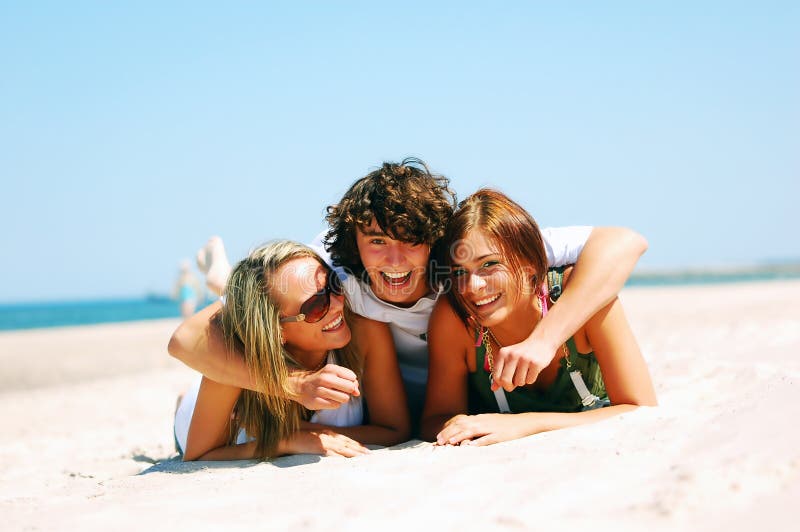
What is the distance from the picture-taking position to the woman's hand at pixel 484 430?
10.7 ft

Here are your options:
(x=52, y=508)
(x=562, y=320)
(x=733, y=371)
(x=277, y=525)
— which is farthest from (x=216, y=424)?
(x=733, y=371)

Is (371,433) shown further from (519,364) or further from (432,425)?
(519,364)

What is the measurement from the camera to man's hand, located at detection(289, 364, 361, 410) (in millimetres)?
3248

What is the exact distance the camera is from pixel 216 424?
12.2ft

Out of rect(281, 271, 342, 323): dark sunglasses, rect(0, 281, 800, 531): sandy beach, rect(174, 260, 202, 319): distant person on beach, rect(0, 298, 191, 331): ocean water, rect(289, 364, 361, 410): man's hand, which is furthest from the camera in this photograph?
rect(0, 298, 191, 331): ocean water

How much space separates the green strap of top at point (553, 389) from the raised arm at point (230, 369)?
86 cm

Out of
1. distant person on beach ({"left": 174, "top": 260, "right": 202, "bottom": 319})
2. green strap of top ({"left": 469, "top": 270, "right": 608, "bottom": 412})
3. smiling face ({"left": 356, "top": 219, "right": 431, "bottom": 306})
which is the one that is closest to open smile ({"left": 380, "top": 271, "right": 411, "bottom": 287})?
smiling face ({"left": 356, "top": 219, "right": 431, "bottom": 306})

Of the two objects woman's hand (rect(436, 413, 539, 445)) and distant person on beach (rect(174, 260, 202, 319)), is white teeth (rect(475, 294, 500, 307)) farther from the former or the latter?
distant person on beach (rect(174, 260, 202, 319))

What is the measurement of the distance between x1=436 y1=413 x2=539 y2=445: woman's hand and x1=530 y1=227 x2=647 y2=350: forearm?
441mm

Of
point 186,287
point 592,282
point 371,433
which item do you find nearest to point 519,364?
point 592,282

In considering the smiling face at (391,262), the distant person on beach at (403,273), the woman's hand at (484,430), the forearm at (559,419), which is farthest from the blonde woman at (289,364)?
the forearm at (559,419)

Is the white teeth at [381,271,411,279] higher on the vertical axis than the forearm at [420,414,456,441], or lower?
higher

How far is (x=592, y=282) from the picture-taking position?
344 cm

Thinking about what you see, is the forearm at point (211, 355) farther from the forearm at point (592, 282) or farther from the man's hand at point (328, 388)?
the forearm at point (592, 282)
